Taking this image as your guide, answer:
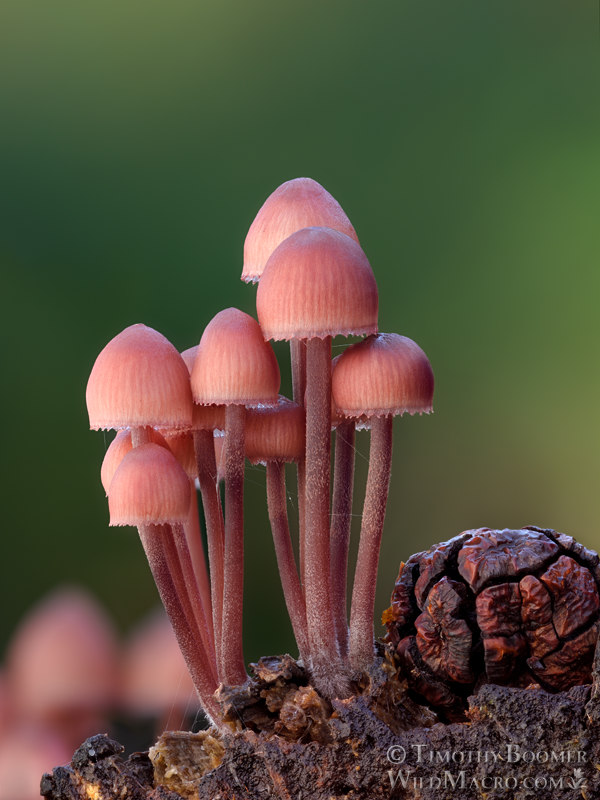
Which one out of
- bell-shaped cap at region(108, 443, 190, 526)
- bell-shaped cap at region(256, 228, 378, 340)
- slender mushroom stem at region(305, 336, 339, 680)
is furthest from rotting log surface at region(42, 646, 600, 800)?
Result: bell-shaped cap at region(256, 228, 378, 340)

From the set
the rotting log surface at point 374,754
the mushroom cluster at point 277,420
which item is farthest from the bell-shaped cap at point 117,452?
the rotting log surface at point 374,754

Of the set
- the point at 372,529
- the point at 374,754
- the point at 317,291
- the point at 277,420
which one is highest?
the point at 317,291

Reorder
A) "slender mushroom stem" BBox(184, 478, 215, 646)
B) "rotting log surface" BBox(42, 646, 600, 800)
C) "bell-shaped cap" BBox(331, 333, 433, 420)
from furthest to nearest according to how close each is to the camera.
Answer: "slender mushroom stem" BBox(184, 478, 215, 646), "bell-shaped cap" BBox(331, 333, 433, 420), "rotting log surface" BBox(42, 646, 600, 800)

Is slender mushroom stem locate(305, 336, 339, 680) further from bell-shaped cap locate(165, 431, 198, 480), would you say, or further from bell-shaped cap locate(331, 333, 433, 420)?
bell-shaped cap locate(165, 431, 198, 480)

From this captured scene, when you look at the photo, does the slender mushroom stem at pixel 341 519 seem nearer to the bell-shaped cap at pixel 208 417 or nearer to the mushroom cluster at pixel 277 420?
Result: the mushroom cluster at pixel 277 420

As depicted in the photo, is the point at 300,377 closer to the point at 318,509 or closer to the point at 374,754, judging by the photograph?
the point at 318,509

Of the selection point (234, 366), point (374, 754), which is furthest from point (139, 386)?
point (374, 754)

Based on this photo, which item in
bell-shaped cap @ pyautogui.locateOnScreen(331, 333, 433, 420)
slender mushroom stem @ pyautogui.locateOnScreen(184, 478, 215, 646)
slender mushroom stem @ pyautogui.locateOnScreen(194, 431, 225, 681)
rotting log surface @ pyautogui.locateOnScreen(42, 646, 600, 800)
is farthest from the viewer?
slender mushroom stem @ pyautogui.locateOnScreen(184, 478, 215, 646)
